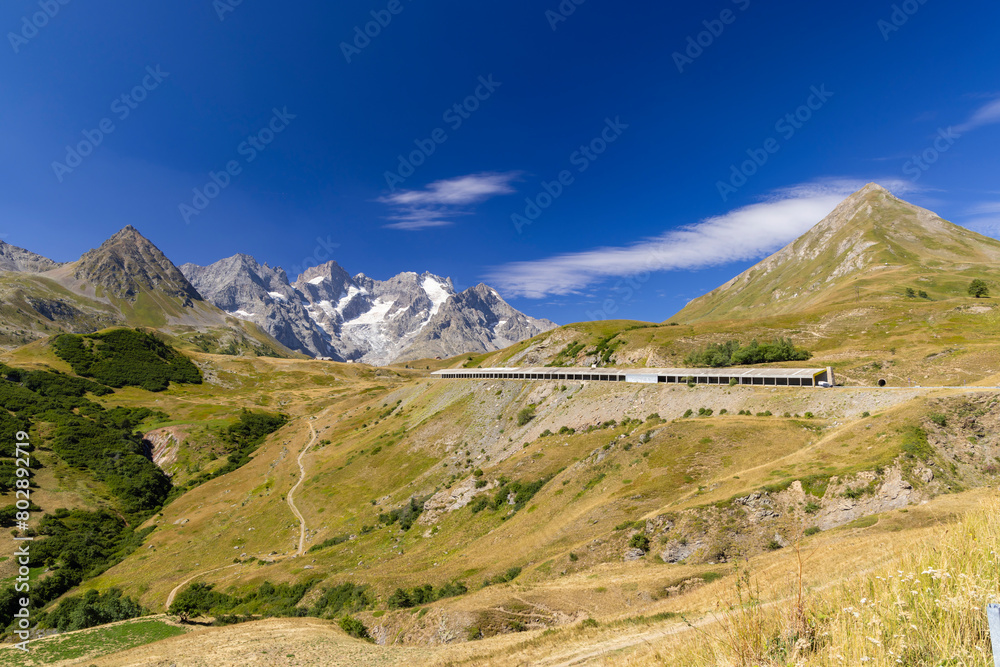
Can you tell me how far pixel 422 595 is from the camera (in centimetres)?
3381

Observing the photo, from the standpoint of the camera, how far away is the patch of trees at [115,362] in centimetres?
16612

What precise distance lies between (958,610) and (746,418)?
47620 mm

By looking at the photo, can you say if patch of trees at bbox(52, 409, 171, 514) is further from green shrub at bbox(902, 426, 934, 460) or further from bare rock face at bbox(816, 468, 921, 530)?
green shrub at bbox(902, 426, 934, 460)

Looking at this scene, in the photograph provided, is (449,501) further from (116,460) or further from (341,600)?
(116,460)

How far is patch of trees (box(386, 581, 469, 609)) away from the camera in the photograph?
109 ft

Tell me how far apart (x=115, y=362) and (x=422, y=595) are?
212 meters

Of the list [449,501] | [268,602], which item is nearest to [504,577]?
[449,501]

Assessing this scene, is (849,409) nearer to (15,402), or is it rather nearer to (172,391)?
(15,402)

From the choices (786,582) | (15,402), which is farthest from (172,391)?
(786,582)

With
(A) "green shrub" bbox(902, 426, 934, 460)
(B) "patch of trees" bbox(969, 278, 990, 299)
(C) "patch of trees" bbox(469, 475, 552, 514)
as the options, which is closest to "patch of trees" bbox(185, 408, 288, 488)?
(C) "patch of trees" bbox(469, 475, 552, 514)

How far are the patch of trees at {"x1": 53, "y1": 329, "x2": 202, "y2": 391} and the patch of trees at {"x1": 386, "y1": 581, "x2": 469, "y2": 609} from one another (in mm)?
186843

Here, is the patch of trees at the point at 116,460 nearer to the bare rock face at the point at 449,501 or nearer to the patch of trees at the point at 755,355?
the bare rock face at the point at 449,501

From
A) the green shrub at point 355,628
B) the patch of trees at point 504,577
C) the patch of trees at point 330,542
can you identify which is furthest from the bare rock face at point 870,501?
the patch of trees at point 330,542

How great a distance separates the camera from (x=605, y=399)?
6856cm
